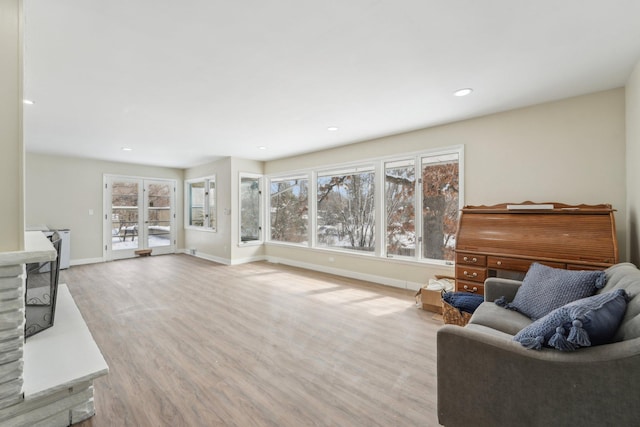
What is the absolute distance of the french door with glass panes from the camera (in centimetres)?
684

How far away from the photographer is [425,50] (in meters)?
2.14

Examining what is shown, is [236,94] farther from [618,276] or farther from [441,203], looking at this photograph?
[618,276]

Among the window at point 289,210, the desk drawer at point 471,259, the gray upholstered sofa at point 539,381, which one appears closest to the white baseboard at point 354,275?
the window at point 289,210

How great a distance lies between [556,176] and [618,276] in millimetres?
1839

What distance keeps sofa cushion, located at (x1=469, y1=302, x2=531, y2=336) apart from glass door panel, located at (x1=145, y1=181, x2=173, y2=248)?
7834 millimetres

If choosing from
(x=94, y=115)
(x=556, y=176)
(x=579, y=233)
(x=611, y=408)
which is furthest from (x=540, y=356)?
(x=94, y=115)

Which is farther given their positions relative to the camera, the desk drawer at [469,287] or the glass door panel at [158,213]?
the glass door panel at [158,213]

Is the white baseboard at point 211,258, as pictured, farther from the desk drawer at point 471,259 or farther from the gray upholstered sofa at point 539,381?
the gray upholstered sofa at point 539,381

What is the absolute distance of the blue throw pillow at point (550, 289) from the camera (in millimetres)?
1796

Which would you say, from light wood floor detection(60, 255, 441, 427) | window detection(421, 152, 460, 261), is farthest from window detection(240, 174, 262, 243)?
window detection(421, 152, 460, 261)

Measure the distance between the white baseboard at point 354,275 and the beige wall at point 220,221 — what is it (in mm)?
1164

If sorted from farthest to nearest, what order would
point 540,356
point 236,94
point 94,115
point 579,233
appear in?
point 94,115 → point 236,94 → point 579,233 → point 540,356

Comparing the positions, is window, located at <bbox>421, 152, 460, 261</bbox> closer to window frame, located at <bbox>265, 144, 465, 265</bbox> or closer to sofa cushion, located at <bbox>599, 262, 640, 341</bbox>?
window frame, located at <bbox>265, 144, 465, 265</bbox>

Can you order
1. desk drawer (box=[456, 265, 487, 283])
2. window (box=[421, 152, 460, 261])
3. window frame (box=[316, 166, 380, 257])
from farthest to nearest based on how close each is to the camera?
window frame (box=[316, 166, 380, 257]) → window (box=[421, 152, 460, 261]) → desk drawer (box=[456, 265, 487, 283])
